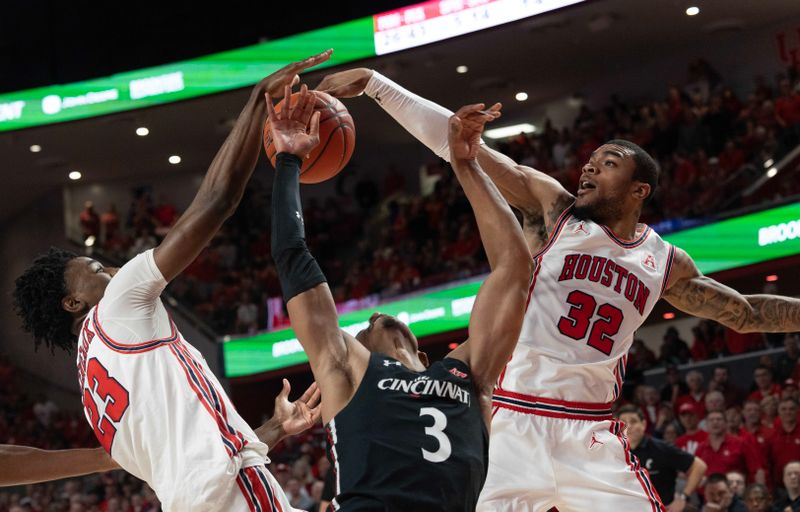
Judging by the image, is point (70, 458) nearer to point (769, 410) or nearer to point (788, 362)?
point (769, 410)

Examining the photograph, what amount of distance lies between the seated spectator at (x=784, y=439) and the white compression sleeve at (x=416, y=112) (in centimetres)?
576

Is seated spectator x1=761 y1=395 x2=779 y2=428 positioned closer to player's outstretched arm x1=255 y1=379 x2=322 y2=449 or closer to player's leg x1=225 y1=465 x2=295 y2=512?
player's outstretched arm x1=255 y1=379 x2=322 y2=449

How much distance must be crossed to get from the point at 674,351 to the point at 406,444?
1027 centimetres

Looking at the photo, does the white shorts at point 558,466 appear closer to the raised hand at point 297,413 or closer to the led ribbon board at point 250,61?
the raised hand at point 297,413

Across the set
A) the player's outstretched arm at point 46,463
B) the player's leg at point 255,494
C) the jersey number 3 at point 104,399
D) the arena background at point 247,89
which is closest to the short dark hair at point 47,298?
the jersey number 3 at point 104,399

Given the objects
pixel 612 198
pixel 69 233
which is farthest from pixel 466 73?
pixel 612 198

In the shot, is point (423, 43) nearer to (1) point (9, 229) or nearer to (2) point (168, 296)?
(2) point (168, 296)

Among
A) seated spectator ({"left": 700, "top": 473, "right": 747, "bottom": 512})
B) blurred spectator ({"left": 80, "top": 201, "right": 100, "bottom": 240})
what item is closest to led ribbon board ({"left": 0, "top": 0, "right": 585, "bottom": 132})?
blurred spectator ({"left": 80, "top": 201, "right": 100, "bottom": 240})

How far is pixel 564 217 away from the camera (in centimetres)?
510

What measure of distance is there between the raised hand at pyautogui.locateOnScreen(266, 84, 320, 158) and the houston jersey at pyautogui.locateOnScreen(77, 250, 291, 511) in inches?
25.0

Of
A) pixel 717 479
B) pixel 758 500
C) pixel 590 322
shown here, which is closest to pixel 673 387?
pixel 717 479

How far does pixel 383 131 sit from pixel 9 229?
9728 mm

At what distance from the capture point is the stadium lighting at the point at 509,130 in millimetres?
20641

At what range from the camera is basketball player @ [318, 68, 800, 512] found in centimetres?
463
